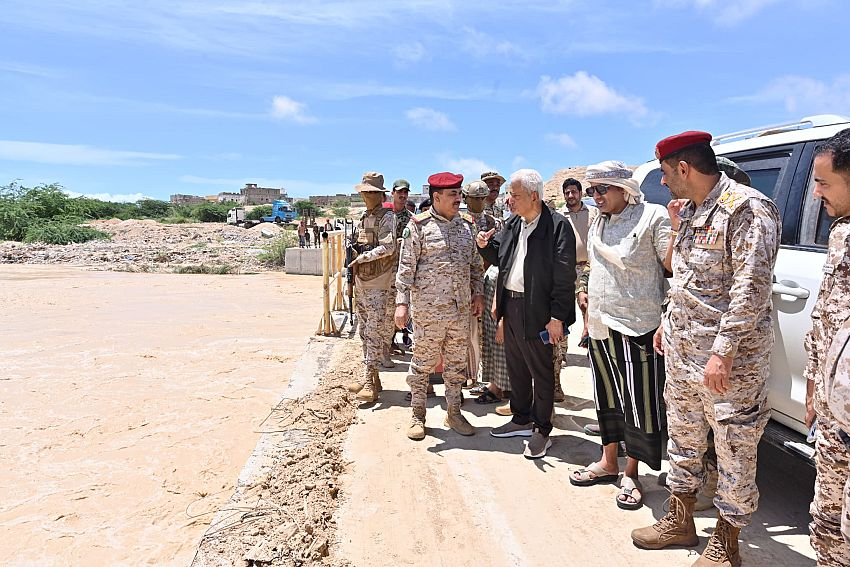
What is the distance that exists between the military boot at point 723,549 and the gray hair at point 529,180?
7.24 ft

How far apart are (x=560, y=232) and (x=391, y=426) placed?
2176 millimetres

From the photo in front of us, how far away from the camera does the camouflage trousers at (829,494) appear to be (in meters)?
2.00

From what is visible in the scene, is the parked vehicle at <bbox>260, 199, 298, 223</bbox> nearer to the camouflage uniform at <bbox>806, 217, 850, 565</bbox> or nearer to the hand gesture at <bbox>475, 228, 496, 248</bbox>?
the hand gesture at <bbox>475, 228, 496, 248</bbox>

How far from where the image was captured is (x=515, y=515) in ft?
10.9

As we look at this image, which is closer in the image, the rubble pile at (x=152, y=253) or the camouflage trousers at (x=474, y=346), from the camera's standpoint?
the camouflage trousers at (x=474, y=346)

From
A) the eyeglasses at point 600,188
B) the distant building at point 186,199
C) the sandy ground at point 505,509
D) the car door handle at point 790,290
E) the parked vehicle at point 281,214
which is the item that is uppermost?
→ the distant building at point 186,199

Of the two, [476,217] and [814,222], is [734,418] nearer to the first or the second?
[814,222]

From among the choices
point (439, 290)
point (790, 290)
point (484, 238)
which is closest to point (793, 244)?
point (790, 290)

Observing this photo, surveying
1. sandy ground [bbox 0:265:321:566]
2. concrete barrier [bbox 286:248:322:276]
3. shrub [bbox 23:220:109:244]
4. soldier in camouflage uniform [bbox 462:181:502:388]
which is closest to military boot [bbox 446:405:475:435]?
soldier in camouflage uniform [bbox 462:181:502:388]

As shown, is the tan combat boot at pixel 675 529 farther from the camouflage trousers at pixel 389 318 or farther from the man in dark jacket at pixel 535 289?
the camouflage trousers at pixel 389 318

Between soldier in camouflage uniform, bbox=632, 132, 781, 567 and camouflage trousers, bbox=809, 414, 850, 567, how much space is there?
0.39 meters

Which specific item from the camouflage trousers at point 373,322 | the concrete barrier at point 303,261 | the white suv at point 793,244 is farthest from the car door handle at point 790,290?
the concrete barrier at point 303,261

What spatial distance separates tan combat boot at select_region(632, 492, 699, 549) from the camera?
9.39 ft

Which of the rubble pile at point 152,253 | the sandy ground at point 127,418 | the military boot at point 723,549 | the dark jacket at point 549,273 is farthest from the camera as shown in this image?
the rubble pile at point 152,253
